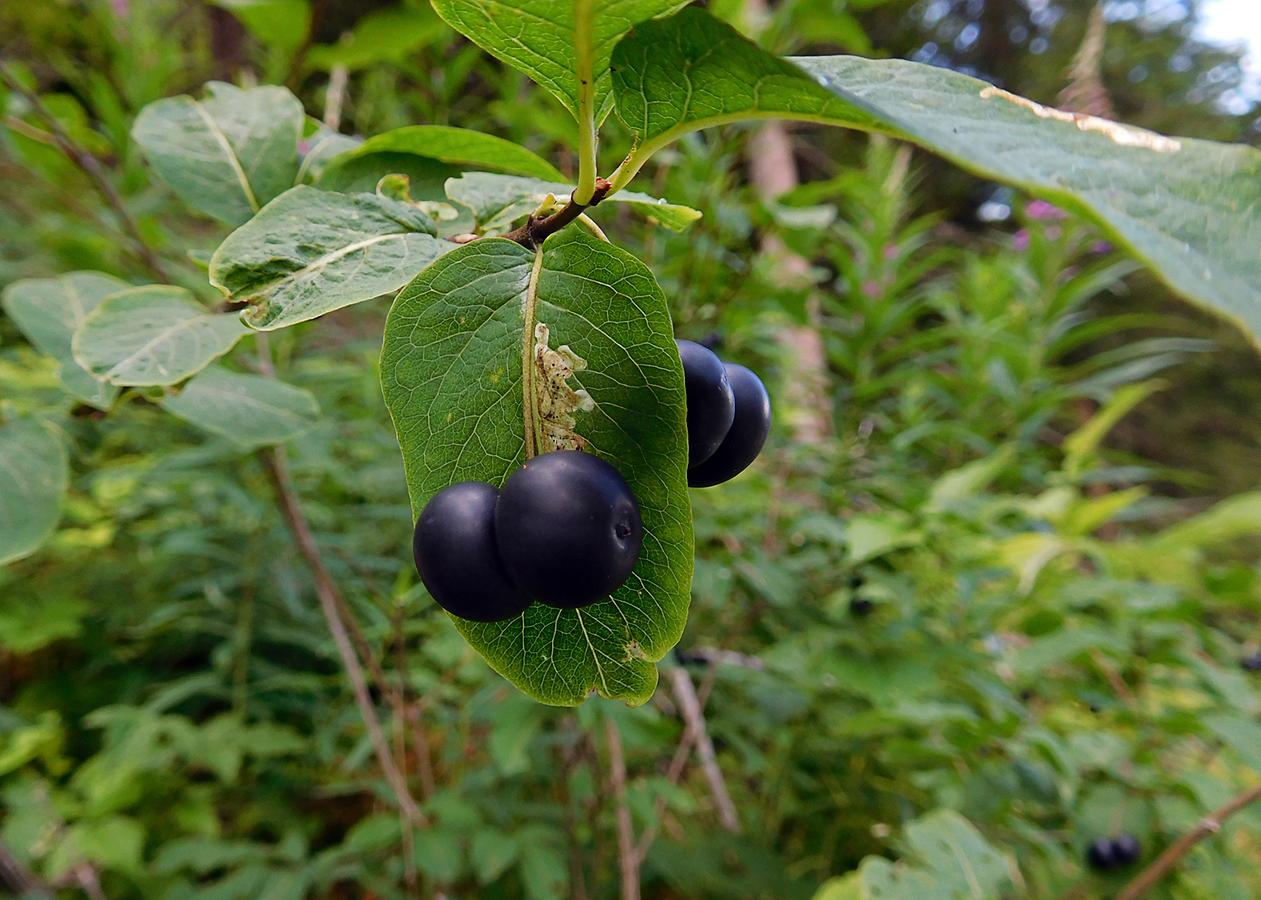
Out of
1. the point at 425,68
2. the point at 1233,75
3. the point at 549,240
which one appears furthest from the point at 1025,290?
the point at 1233,75

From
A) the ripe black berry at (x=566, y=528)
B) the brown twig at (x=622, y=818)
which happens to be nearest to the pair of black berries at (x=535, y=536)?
the ripe black berry at (x=566, y=528)

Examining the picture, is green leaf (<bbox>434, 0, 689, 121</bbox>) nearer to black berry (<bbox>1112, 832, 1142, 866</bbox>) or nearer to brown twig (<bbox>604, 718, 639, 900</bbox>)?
brown twig (<bbox>604, 718, 639, 900</bbox>)

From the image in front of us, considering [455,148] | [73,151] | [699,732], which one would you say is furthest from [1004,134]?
[699,732]

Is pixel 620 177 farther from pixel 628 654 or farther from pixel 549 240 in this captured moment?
pixel 628 654

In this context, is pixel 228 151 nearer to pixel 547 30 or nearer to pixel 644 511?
pixel 547 30

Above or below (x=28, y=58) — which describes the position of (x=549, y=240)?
above

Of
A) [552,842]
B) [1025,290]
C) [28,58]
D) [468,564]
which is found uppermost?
[468,564]
